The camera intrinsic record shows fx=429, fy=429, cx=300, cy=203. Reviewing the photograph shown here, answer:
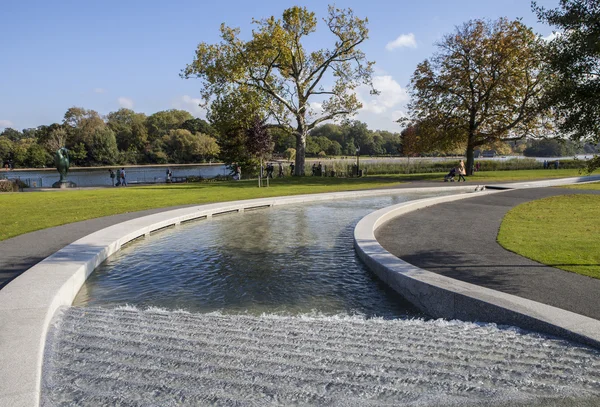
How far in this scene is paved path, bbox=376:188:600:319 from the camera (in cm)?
586

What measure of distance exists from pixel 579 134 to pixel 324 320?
547cm

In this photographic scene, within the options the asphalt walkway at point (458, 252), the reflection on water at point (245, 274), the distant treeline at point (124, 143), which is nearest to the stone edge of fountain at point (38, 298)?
the reflection on water at point (245, 274)

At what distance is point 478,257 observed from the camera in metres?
8.05

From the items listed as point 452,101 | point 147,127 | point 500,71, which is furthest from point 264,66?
point 147,127

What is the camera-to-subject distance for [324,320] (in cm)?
563

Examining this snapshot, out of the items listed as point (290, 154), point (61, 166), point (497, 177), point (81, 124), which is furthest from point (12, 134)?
point (497, 177)

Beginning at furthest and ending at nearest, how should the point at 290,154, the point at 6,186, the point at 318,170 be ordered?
the point at 290,154
the point at 318,170
the point at 6,186

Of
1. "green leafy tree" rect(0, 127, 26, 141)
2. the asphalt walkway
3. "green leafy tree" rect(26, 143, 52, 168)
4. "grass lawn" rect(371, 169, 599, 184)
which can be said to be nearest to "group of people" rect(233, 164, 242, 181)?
"grass lawn" rect(371, 169, 599, 184)

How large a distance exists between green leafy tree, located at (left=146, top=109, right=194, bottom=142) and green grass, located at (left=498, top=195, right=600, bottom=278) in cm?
9654

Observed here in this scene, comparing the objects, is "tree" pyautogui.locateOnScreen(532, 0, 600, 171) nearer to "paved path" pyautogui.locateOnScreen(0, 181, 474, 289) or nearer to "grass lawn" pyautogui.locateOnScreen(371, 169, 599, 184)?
"paved path" pyautogui.locateOnScreen(0, 181, 474, 289)

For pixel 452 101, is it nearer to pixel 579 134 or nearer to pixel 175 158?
pixel 579 134

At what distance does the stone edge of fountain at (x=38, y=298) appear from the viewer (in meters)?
3.70

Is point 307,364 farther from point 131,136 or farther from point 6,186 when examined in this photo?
point 131,136

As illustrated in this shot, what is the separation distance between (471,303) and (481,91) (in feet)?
101
